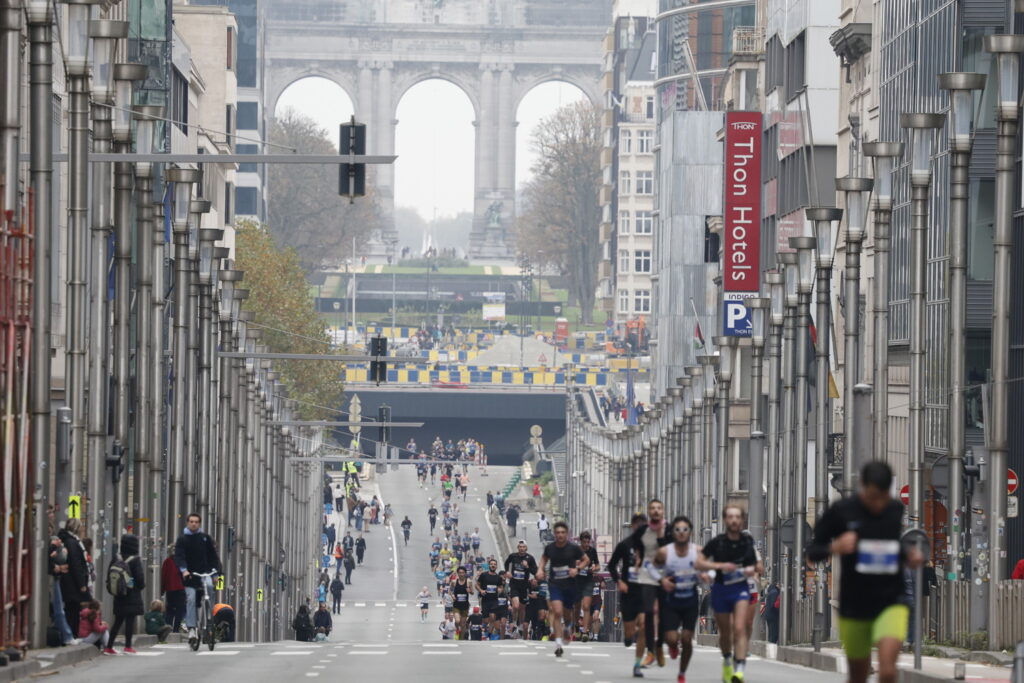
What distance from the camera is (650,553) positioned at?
2889cm

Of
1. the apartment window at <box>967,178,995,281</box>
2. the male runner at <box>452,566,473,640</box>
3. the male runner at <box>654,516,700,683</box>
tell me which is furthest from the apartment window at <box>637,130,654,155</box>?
the male runner at <box>654,516,700,683</box>

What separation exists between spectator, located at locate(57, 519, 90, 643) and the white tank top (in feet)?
30.3

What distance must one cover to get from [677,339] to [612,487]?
37.2ft

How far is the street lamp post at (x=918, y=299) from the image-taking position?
4247 centimetres

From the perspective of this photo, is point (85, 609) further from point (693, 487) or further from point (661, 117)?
point (661, 117)

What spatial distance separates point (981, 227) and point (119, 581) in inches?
1129

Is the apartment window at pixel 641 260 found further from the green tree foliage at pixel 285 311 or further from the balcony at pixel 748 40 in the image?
the balcony at pixel 748 40

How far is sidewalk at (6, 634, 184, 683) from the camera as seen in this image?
27031mm

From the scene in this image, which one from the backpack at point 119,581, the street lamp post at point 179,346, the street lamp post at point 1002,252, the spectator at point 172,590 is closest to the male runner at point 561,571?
the backpack at point 119,581

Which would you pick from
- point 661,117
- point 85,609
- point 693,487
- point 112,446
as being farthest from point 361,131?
point 661,117

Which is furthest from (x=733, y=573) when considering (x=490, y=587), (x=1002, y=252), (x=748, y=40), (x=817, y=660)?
(x=748, y=40)

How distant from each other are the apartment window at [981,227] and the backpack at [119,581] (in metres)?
28.0

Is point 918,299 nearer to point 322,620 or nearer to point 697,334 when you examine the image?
point 322,620

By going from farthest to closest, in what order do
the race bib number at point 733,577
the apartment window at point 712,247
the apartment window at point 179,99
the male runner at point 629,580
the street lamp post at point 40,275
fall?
1. the apartment window at point 712,247
2. the apartment window at point 179,99
3. the street lamp post at point 40,275
4. the male runner at point 629,580
5. the race bib number at point 733,577
